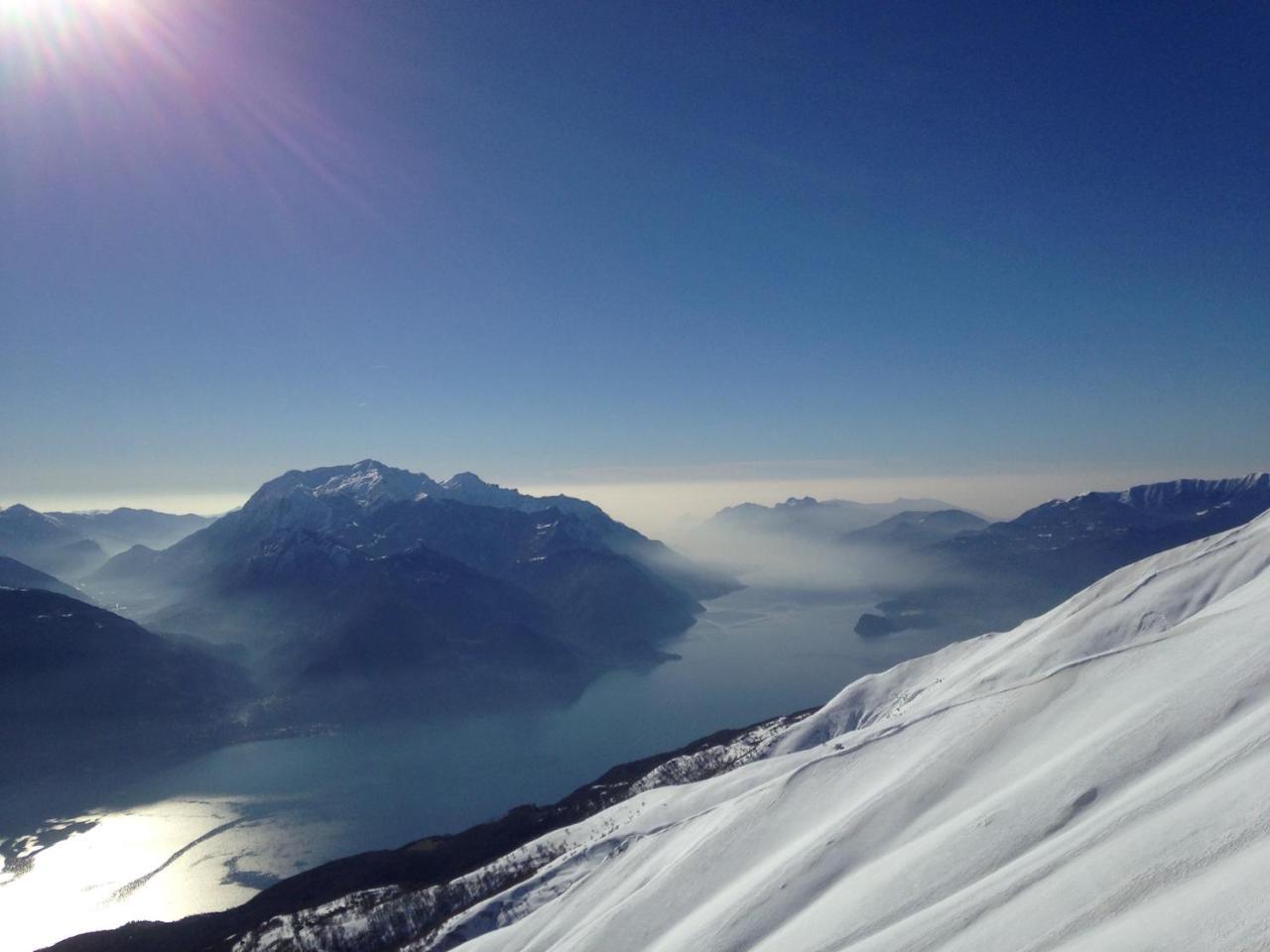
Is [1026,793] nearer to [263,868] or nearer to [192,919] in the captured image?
[192,919]

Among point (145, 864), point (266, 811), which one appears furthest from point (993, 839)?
point (266, 811)

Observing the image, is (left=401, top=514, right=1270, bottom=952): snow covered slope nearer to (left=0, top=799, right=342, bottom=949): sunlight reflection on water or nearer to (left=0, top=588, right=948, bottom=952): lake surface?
(left=0, top=799, right=342, bottom=949): sunlight reflection on water

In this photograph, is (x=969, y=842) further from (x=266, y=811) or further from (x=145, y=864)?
(x=266, y=811)

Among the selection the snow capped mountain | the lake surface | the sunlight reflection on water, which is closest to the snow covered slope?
the snow capped mountain

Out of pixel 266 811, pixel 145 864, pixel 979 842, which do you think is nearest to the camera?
pixel 979 842

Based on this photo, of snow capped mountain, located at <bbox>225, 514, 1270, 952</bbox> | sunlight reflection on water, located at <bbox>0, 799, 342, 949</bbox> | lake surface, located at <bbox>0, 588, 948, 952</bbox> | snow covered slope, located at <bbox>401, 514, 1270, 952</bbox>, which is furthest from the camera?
lake surface, located at <bbox>0, 588, 948, 952</bbox>

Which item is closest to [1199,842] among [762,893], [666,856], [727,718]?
[762,893]

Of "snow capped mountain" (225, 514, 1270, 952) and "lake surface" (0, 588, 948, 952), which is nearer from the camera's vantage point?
"snow capped mountain" (225, 514, 1270, 952)
